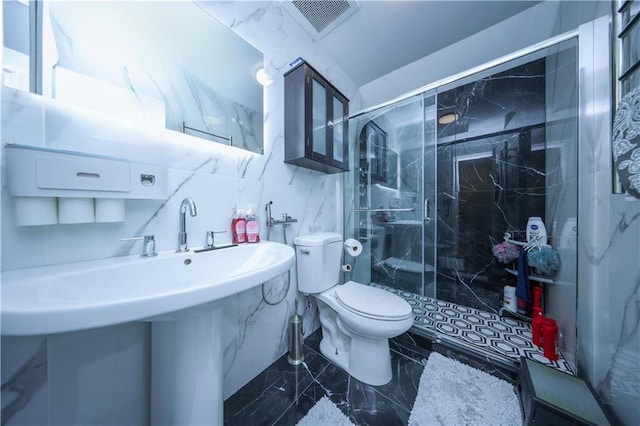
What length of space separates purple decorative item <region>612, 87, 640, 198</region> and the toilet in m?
0.88

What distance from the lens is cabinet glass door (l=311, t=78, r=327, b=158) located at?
4.19 ft

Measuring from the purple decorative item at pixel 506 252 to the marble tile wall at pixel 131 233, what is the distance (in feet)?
5.76

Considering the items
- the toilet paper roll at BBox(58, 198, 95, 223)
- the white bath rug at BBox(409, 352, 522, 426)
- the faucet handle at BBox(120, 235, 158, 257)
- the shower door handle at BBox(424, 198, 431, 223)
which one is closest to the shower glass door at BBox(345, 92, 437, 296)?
the shower door handle at BBox(424, 198, 431, 223)

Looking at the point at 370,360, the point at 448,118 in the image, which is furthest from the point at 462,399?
the point at 448,118

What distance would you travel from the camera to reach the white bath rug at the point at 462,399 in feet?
2.97

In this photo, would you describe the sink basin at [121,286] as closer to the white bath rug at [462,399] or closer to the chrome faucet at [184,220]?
the chrome faucet at [184,220]

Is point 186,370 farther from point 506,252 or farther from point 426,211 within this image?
point 506,252

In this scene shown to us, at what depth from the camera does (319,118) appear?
1344 mm

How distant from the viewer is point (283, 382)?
110 cm

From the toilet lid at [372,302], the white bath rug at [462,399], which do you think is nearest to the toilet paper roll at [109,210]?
the toilet lid at [372,302]

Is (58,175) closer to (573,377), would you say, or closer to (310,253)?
(310,253)

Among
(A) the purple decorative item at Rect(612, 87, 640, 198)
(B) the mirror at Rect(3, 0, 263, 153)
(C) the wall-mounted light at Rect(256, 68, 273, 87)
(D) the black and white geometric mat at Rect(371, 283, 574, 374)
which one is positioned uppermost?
(C) the wall-mounted light at Rect(256, 68, 273, 87)

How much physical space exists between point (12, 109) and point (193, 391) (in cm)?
92

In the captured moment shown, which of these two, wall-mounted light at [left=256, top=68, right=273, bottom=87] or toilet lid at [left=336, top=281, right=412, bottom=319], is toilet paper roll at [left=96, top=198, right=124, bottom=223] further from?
toilet lid at [left=336, top=281, right=412, bottom=319]
